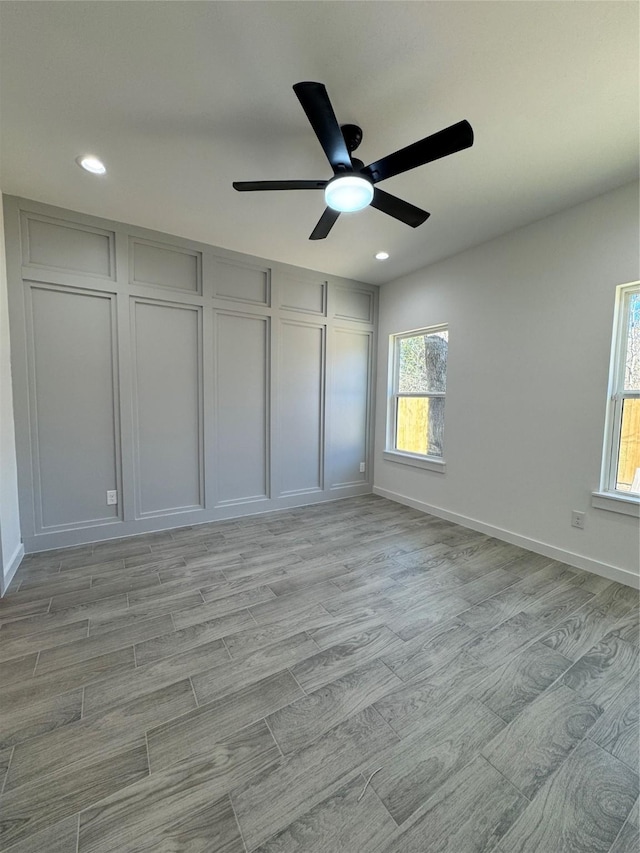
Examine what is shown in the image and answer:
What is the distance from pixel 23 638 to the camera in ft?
5.77

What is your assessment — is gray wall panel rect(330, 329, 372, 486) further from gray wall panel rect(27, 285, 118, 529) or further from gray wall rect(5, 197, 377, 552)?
gray wall panel rect(27, 285, 118, 529)

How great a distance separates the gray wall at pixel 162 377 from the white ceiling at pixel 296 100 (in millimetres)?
494

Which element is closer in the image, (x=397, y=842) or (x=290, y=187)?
(x=397, y=842)

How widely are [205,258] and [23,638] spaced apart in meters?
3.09

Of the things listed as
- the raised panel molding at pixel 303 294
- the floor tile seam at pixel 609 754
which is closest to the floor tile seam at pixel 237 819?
the floor tile seam at pixel 609 754

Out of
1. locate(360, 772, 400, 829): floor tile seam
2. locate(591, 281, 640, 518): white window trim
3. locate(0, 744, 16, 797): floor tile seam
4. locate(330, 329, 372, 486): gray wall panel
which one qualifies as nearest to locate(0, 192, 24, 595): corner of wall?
locate(0, 744, 16, 797): floor tile seam

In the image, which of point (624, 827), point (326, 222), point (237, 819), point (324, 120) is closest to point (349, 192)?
point (324, 120)

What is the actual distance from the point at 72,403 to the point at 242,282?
1899mm

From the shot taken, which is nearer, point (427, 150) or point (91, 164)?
point (427, 150)

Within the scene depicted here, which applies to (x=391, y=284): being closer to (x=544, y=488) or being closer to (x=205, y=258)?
(x=205, y=258)

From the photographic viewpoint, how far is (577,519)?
2.54 metres

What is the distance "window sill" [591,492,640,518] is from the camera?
7.38ft

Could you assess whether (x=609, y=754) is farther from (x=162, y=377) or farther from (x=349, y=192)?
(x=162, y=377)

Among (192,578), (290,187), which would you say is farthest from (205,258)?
(192,578)
